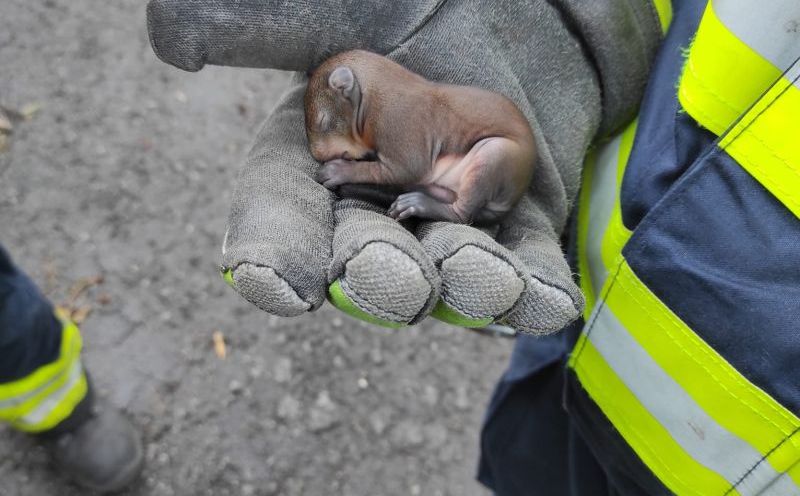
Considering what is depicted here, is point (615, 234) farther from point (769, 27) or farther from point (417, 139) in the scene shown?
point (417, 139)

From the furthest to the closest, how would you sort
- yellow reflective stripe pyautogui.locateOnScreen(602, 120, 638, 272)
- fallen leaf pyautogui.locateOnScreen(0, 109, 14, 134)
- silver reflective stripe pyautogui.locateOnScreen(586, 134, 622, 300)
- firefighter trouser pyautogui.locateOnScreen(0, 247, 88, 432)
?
fallen leaf pyautogui.locateOnScreen(0, 109, 14, 134), firefighter trouser pyautogui.locateOnScreen(0, 247, 88, 432), silver reflective stripe pyautogui.locateOnScreen(586, 134, 622, 300), yellow reflective stripe pyautogui.locateOnScreen(602, 120, 638, 272)

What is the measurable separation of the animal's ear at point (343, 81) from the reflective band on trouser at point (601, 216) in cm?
64

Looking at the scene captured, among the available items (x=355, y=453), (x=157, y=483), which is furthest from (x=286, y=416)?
(x=157, y=483)

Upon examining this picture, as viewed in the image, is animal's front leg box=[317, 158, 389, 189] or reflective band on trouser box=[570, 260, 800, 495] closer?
reflective band on trouser box=[570, 260, 800, 495]

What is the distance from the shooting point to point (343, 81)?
1722mm

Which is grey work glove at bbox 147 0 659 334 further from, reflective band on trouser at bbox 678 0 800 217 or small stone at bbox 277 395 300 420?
small stone at bbox 277 395 300 420

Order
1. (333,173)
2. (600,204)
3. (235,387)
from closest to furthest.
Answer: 1. (333,173)
2. (600,204)
3. (235,387)

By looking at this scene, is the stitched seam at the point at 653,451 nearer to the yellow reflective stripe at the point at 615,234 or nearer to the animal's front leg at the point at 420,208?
the yellow reflective stripe at the point at 615,234

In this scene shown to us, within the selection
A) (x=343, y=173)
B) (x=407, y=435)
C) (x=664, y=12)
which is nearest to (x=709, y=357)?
(x=343, y=173)

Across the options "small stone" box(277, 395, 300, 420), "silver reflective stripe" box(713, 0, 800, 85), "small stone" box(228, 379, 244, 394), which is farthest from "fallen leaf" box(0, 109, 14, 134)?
"silver reflective stripe" box(713, 0, 800, 85)

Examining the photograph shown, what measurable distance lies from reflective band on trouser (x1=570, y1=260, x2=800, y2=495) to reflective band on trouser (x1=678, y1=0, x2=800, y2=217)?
0.29m

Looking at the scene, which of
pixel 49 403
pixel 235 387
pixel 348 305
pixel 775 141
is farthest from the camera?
pixel 235 387

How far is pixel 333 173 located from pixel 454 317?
1.62 feet

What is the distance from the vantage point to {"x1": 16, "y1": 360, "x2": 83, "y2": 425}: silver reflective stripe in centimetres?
222
